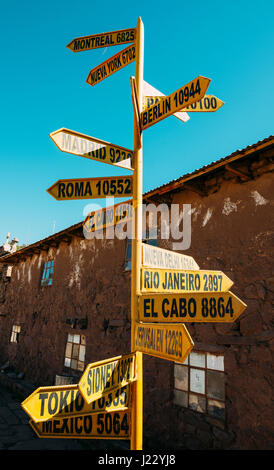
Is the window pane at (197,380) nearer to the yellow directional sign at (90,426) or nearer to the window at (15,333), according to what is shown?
the yellow directional sign at (90,426)

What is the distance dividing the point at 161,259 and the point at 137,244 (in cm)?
33

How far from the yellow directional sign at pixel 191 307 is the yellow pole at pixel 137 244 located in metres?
0.13

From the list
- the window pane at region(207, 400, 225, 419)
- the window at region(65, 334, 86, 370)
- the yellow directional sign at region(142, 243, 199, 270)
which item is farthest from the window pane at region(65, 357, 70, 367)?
the yellow directional sign at region(142, 243, 199, 270)

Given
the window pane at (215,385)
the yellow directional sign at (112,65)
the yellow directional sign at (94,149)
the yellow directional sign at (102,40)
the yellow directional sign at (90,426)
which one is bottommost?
the window pane at (215,385)

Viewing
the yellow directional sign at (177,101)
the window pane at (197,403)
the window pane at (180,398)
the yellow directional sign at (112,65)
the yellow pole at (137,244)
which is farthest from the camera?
the window pane at (180,398)

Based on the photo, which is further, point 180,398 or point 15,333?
point 15,333

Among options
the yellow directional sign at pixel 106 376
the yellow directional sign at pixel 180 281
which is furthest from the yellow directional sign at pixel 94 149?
the yellow directional sign at pixel 106 376

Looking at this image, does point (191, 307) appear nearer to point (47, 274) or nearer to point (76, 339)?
point (76, 339)

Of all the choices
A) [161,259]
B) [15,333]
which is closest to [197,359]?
[161,259]

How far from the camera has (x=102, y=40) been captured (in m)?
3.45

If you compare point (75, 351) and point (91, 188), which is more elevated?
point (91, 188)

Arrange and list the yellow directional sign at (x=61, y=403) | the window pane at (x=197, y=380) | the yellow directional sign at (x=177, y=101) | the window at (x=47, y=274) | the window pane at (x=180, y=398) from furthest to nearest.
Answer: the window at (x=47, y=274)
the window pane at (x=180, y=398)
the window pane at (x=197, y=380)
the yellow directional sign at (x=177, y=101)
the yellow directional sign at (x=61, y=403)

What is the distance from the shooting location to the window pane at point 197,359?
17.9ft
